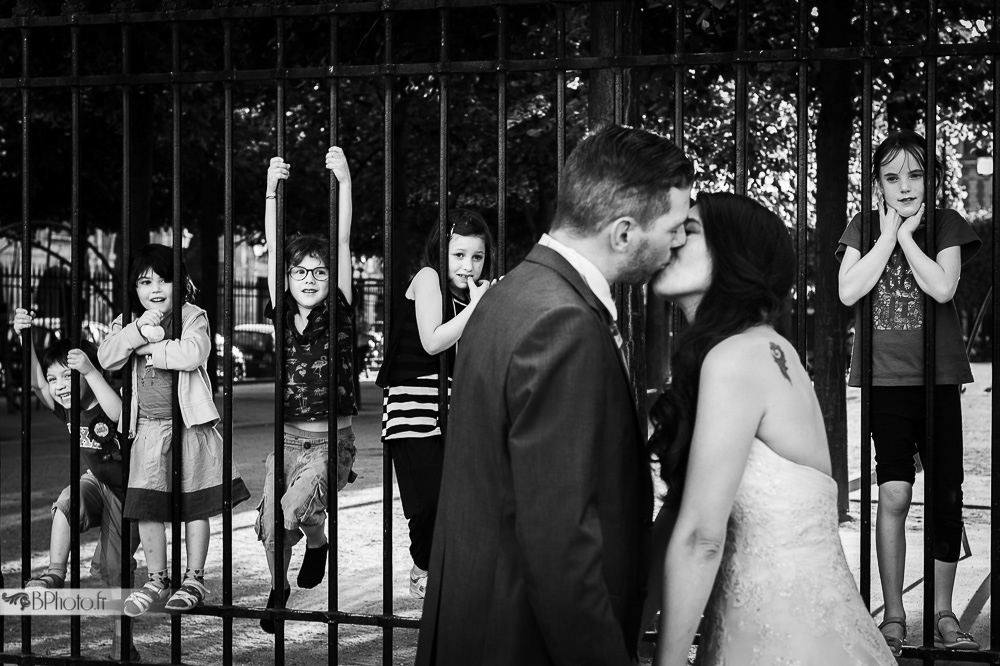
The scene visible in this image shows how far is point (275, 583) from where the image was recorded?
437 centimetres

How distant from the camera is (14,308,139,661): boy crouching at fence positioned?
5008 millimetres

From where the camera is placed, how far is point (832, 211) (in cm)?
820

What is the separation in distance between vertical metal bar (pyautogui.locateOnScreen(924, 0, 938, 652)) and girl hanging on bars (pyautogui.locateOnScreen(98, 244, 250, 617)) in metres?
2.60

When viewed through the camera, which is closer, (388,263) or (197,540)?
(388,263)

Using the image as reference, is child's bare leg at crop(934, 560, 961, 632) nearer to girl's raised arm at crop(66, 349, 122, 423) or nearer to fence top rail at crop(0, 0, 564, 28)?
fence top rail at crop(0, 0, 564, 28)

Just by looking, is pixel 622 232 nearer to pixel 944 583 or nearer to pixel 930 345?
pixel 930 345

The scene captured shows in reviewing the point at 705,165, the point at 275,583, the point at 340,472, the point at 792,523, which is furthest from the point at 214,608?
the point at 705,165

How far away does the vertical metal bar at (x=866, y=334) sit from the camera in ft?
12.4

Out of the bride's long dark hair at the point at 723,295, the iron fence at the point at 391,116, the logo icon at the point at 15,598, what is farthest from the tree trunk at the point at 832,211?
the bride's long dark hair at the point at 723,295

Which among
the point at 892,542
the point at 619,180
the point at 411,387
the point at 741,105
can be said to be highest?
the point at 741,105

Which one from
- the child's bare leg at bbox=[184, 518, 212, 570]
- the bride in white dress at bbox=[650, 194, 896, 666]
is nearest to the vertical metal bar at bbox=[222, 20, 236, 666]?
the child's bare leg at bbox=[184, 518, 212, 570]

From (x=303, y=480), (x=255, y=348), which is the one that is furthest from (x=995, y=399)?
(x=255, y=348)

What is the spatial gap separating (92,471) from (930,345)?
143 inches
